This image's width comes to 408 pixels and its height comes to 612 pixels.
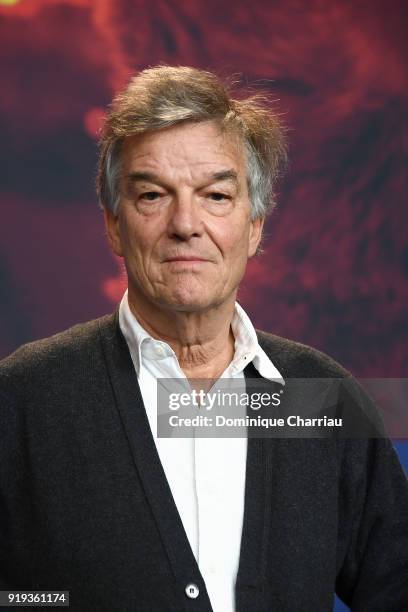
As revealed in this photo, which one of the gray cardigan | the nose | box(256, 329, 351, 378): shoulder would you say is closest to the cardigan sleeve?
the gray cardigan

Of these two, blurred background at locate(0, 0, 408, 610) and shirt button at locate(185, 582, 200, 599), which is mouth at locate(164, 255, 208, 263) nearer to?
shirt button at locate(185, 582, 200, 599)

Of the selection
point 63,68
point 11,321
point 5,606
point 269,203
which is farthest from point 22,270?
point 5,606

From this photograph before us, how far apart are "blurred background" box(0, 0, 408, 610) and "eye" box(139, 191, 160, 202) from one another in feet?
4.42

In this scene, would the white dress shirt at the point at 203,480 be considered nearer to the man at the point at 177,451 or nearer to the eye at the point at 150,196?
the man at the point at 177,451

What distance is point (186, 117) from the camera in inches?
75.6

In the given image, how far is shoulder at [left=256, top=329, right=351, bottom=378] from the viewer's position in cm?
212

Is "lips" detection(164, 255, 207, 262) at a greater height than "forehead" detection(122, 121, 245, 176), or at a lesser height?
lesser

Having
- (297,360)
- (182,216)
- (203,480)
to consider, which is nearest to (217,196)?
(182,216)

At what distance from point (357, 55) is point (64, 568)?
2158mm

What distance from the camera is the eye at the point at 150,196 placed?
194 centimetres

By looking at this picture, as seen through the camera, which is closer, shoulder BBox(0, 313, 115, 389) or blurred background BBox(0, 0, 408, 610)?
shoulder BBox(0, 313, 115, 389)

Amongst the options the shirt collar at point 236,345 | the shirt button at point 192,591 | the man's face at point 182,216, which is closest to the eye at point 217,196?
the man's face at point 182,216

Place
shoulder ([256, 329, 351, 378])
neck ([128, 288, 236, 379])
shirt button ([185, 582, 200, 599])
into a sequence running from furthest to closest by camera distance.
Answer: shoulder ([256, 329, 351, 378]) < neck ([128, 288, 236, 379]) < shirt button ([185, 582, 200, 599])

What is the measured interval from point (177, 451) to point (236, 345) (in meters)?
0.29
